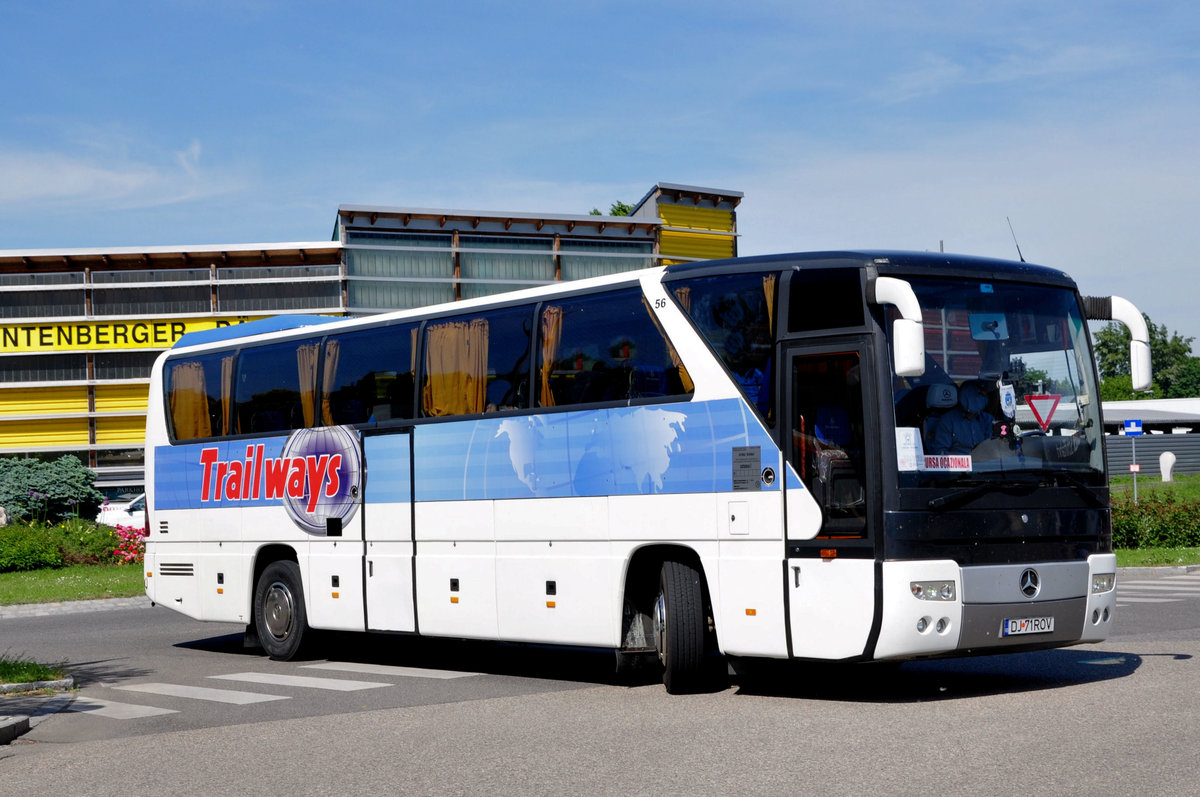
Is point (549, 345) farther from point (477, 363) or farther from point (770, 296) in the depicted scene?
point (770, 296)

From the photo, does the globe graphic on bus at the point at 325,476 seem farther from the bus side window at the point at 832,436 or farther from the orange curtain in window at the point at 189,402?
the bus side window at the point at 832,436

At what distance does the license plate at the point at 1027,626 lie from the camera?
9959 millimetres

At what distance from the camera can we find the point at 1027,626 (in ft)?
33.0

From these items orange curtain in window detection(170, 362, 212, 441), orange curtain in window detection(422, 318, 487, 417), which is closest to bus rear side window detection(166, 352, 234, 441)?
orange curtain in window detection(170, 362, 212, 441)

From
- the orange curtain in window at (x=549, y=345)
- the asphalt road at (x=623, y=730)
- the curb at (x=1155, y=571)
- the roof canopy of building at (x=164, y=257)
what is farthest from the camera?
the roof canopy of building at (x=164, y=257)

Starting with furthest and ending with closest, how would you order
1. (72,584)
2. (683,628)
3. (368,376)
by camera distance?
(72,584)
(368,376)
(683,628)

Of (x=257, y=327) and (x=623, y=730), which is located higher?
(x=257, y=327)

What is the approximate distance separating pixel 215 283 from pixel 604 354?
49.1 metres

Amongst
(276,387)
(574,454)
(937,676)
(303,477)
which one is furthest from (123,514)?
(937,676)

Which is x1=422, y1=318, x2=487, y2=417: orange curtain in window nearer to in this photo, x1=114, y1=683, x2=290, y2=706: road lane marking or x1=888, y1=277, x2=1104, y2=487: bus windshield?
x1=114, y1=683, x2=290, y2=706: road lane marking

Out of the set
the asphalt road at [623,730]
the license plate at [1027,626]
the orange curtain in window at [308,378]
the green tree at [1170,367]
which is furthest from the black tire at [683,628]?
the green tree at [1170,367]

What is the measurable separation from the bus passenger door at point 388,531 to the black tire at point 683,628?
3691 mm

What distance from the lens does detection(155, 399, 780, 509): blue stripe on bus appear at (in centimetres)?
1074

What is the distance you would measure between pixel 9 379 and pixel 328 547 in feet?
163
